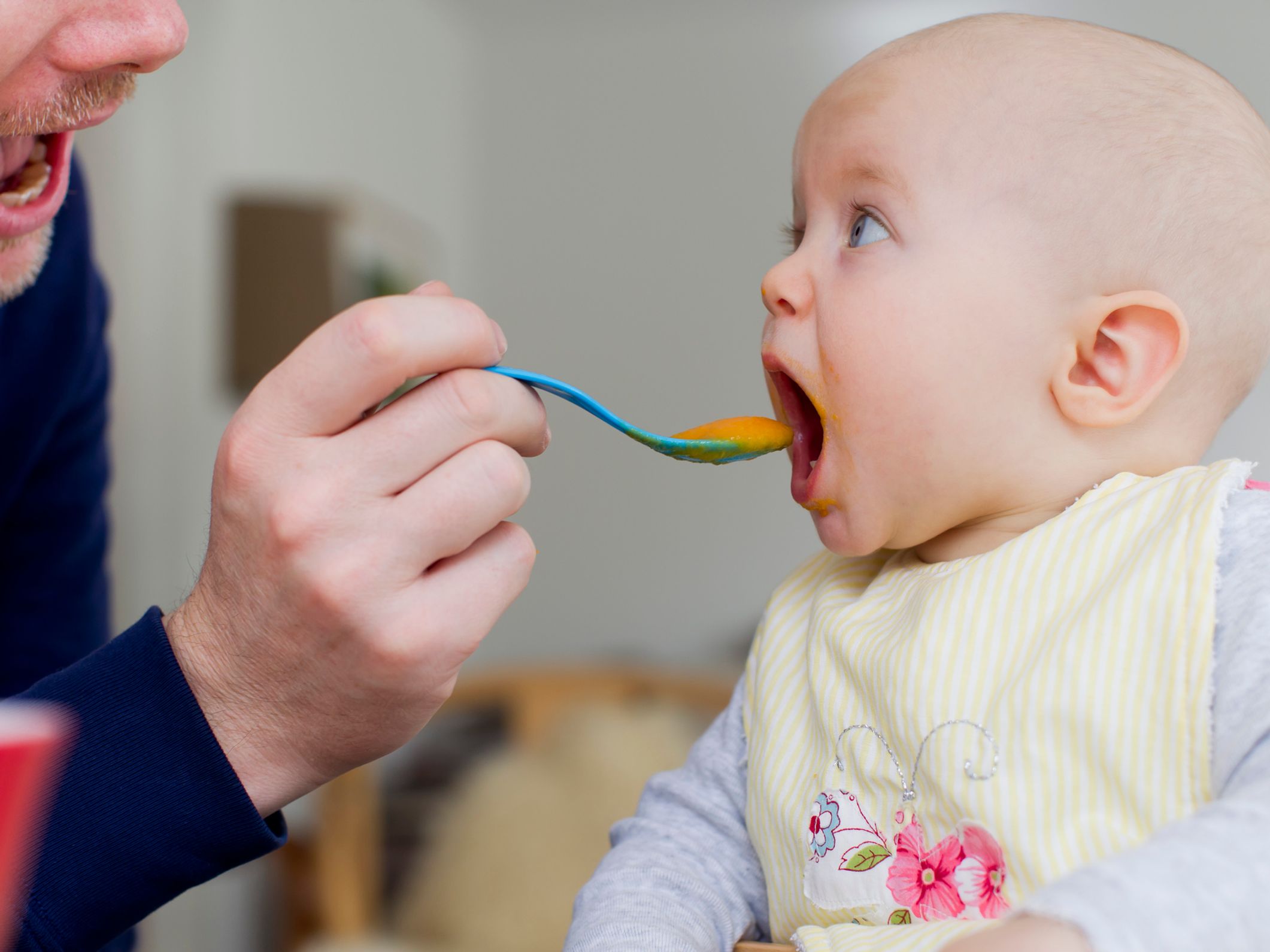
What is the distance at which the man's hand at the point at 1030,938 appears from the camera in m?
0.46

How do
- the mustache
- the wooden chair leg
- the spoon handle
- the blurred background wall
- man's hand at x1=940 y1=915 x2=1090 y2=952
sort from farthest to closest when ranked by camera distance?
1. the blurred background wall
2. the wooden chair leg
3. the mustache
4. the spoon handle
5. man's hand at x1=940 y1=915 x2=1090 y2=952

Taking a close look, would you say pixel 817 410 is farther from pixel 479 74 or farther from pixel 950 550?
pixel 479 74

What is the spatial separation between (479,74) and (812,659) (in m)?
3.97

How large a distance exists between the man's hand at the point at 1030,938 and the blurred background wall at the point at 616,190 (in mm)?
3099

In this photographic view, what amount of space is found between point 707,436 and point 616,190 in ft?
11.5

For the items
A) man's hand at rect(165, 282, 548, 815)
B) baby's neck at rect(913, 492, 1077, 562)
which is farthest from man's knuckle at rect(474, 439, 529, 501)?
baby's neck at rect(913, 492, 1077, 562)

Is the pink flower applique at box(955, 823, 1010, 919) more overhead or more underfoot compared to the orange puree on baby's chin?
more underfoot

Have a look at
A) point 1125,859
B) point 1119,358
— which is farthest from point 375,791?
point 1125,859

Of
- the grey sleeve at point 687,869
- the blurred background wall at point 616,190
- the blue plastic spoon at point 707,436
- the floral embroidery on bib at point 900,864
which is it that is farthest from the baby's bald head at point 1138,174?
the blurred background wall at point 616,190

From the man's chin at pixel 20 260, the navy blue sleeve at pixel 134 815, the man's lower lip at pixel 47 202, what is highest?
the man's lower lip at pixel 47 202

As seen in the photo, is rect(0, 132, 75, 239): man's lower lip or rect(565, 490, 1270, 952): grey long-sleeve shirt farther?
rect(0, 132, 75, 239): man's lower lip

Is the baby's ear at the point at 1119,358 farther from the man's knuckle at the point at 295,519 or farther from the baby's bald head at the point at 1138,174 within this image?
the man's knuckle at the point at 295,519

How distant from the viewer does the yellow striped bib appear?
24.6 inches

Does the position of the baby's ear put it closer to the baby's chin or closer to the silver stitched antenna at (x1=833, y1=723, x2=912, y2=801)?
the baby's chin
